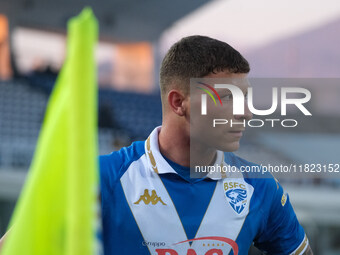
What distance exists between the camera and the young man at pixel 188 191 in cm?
130

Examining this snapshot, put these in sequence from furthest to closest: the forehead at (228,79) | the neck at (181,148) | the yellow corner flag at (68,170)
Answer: the neck at (181,148) < the forehead at (228,79) < the yellow corner flag at (68,170)

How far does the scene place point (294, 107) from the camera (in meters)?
1.71

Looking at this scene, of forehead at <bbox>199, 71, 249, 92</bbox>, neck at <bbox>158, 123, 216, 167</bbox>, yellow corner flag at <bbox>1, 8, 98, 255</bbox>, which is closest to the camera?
yellow corner flag at <bbox>1, 8, 98, 255</bbox>

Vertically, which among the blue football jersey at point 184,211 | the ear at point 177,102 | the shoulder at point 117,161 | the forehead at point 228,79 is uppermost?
the forehead at point 228,79

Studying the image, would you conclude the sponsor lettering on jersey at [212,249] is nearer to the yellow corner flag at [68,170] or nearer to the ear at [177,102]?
the ear at [177,102]

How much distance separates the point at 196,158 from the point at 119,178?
10.1 inches

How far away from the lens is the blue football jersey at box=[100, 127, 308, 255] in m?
1.33

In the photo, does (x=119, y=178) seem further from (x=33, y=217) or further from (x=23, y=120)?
(x=23, y=120)

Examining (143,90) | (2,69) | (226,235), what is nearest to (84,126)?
(226,235)

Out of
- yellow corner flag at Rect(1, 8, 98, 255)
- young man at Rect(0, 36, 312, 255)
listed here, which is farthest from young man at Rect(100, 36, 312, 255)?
yellow corner flag at Rect(1, 8, 98, 255)

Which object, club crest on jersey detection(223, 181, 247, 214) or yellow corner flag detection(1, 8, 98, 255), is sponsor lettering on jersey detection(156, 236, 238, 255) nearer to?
club crest on jersey detection(223, 181, 247, 214)

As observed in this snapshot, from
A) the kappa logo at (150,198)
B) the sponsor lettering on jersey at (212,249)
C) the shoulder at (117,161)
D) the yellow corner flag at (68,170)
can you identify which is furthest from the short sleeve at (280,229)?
the yellow corner flag at (68,170)

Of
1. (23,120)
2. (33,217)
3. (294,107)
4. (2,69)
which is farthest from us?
(2,69)

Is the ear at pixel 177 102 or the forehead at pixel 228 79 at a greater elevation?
the forehead at pixel 228 79
